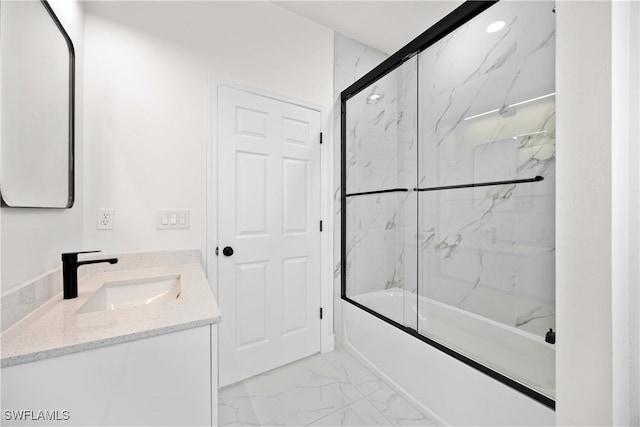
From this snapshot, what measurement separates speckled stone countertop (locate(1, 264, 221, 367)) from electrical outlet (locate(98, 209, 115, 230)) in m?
0.53

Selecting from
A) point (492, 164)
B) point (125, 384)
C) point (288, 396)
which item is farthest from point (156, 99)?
point (492, 164)

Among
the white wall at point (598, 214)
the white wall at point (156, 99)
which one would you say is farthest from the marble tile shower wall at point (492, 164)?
the white wall at point (156, 99)

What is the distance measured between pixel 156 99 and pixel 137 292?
3.73ft

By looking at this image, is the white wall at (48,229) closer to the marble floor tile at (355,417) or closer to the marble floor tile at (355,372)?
the marble floor tile at (355,417)

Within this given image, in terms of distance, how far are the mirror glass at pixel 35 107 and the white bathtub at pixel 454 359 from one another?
196cm

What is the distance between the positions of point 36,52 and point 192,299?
106 centimetres

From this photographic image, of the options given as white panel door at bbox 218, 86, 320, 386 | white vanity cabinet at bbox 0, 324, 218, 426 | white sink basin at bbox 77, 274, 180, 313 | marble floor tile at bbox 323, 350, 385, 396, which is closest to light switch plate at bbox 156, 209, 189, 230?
white panel door at bbox 218, 86, 320, 386

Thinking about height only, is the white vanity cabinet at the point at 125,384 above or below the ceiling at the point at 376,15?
below

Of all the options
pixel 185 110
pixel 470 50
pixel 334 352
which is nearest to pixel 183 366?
pixel 185 110

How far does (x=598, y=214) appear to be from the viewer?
56 cm

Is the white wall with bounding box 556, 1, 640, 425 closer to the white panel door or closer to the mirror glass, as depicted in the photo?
the mirror glass

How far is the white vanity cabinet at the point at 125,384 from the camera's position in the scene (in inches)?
27.2

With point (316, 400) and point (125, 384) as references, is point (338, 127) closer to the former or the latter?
point (316, 400)

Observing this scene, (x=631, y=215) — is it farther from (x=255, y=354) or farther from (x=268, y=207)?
(x=255, y=354)
